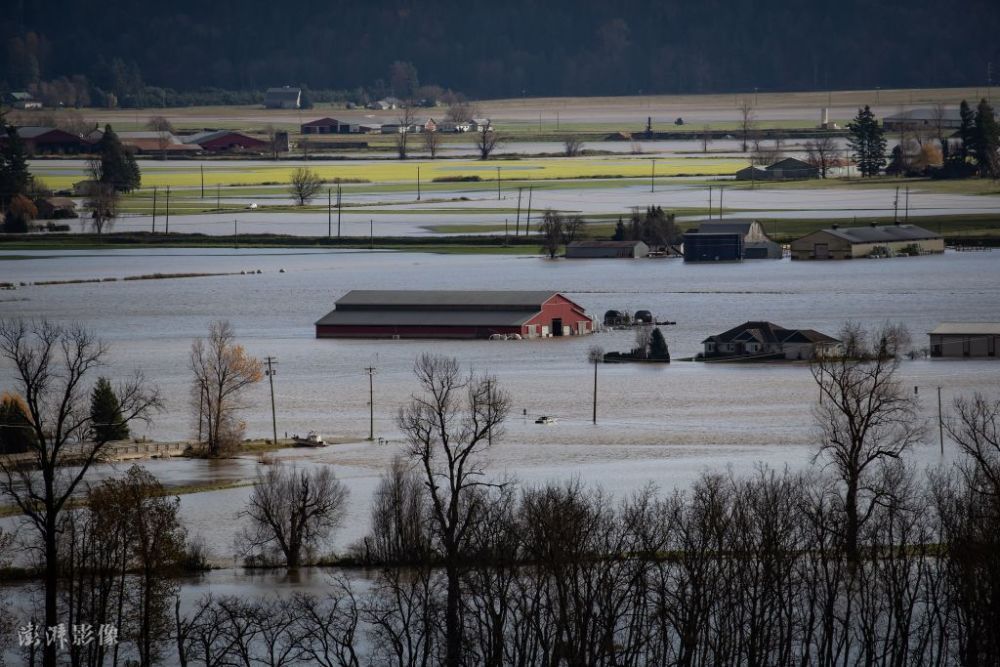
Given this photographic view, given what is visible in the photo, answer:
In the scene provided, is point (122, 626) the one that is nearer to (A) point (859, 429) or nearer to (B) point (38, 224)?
(A) point (859, 429)

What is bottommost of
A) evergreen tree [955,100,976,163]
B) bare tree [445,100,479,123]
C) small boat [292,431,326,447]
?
small boat [292,431,326,447]

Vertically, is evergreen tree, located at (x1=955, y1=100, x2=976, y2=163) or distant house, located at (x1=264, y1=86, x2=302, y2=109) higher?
distant house, located at (x1=264, y1=86, x2=302, y2=109)

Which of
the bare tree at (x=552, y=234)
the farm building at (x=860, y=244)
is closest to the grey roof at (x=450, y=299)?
the bare tree at (x=552, y=234)

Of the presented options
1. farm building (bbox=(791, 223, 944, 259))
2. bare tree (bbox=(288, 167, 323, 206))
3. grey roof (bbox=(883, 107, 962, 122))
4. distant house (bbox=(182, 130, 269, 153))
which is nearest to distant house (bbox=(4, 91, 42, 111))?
distant house (bbox=(182, 130, 269, 153))

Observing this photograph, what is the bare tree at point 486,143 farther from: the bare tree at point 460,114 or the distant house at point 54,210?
the distant house at point 54,210

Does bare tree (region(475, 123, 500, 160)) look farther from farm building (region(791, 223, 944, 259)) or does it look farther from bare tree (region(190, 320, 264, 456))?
bare tree (region(190, 320, 264, 456))

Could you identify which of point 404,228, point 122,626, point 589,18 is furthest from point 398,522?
point 589,18

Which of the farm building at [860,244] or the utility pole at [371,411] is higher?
the farm building at [860,244]
